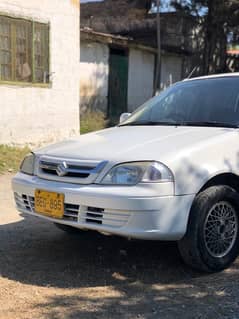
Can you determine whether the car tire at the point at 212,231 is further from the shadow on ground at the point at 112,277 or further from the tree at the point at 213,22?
the tree at the point at 213,22

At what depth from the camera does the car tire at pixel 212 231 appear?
3.94 m

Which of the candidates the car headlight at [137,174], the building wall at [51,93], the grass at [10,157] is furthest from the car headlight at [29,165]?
the building wall at [51,93]

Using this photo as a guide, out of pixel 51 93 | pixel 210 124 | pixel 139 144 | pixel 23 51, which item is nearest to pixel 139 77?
pixel 51 93

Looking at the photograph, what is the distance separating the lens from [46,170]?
169 inches

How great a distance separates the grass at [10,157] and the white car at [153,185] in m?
4.68

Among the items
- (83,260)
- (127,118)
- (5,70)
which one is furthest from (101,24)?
(83,260)

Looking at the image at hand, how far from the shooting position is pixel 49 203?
13.5 ft

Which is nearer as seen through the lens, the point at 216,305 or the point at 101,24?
the point at 216,305

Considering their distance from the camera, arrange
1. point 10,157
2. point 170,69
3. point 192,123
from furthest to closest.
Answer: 1. point 170,69
2. point 10,157
3. point 192,123

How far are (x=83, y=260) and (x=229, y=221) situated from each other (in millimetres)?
1353

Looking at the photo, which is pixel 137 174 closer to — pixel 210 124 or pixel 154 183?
pixel 154 183

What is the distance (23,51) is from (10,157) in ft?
8.44

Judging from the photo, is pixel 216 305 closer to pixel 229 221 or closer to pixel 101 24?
pixel 229 221

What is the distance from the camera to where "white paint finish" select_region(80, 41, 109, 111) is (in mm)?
15070
